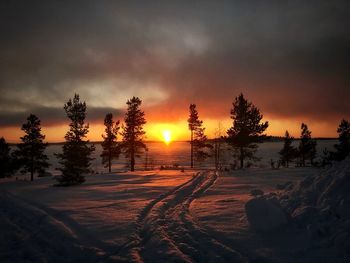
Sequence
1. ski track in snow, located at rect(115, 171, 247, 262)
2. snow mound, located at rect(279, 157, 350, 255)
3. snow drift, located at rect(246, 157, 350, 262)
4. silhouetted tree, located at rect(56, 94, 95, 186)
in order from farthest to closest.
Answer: silhouetted tree, located at rect(56, 94, 95, 186), snow mound, located at rect(279, 157, 350, 255), snow drift, located at rect(246, 157, 350, 262), ski track in snow, located at rect(115, 171, 247, 262)

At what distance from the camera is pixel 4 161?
4100 centimetres

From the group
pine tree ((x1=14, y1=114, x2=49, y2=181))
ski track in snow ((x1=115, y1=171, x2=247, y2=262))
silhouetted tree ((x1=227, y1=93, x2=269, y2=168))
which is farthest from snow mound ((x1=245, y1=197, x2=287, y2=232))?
pine tree ((x1=14, y1=114, x2=49, y2=181))

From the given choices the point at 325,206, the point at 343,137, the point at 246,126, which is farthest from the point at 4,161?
the point at 343,137

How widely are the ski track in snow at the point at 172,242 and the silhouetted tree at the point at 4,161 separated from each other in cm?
4105

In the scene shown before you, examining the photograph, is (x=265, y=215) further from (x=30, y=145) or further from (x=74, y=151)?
(x=30, y=145)

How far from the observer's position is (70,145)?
2370 centimetres

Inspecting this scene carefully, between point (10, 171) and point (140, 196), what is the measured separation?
38247 mm

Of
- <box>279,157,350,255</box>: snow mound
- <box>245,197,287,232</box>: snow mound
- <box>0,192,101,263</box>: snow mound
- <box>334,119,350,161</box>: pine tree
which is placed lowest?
<box>0,192,101,263</box>: snow mound

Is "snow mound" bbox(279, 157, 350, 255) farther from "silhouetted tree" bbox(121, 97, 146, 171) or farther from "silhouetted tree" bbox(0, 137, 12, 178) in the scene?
"silhouetted tree" bbox(0, 137, 12, 178)

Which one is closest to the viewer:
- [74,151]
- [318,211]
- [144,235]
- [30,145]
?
[318,211]

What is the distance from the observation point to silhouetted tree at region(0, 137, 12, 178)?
40.7 m

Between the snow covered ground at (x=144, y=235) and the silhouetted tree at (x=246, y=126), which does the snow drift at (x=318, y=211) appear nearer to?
the snow covered ground at (x=144, y=235)

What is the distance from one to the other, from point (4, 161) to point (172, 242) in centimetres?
4510

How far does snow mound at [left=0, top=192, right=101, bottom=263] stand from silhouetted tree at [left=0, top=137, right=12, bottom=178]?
120ft
